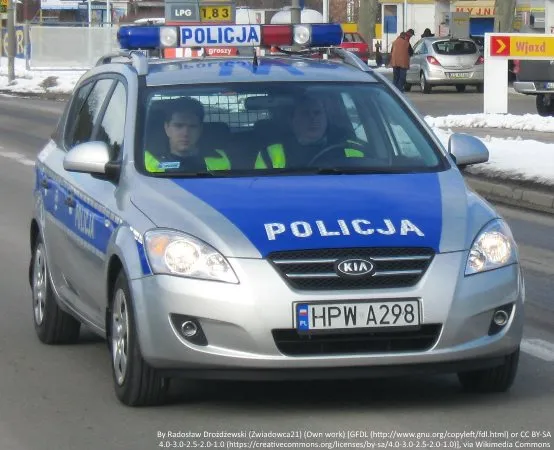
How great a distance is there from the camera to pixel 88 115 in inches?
331

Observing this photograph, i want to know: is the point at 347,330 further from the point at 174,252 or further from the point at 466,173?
the point at 466,173

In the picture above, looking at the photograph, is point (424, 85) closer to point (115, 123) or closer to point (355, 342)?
point (115, 123)

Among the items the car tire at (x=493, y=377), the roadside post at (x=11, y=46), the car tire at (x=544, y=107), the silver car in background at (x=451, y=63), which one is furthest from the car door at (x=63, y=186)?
the roadside post at (x=11, y=46)

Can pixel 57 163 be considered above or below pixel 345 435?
above

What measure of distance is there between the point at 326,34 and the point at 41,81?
4072 centimetres

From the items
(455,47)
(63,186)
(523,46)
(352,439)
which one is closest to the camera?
(352,439)

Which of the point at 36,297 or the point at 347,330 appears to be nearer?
the point at 347,330

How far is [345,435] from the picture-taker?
241 inches

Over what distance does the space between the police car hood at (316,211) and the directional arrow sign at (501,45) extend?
2301 cm

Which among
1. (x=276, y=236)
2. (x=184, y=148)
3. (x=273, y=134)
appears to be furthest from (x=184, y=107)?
(x=276, y=236)

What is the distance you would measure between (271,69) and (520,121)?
18.0 meters

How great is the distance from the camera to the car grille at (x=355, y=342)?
6.27 meters

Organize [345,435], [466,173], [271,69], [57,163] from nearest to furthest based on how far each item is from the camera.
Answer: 1. [345,435]
2. [271,69]
3. [57,163]
4. [466,173]

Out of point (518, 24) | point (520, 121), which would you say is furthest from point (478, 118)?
point (518, 24)
